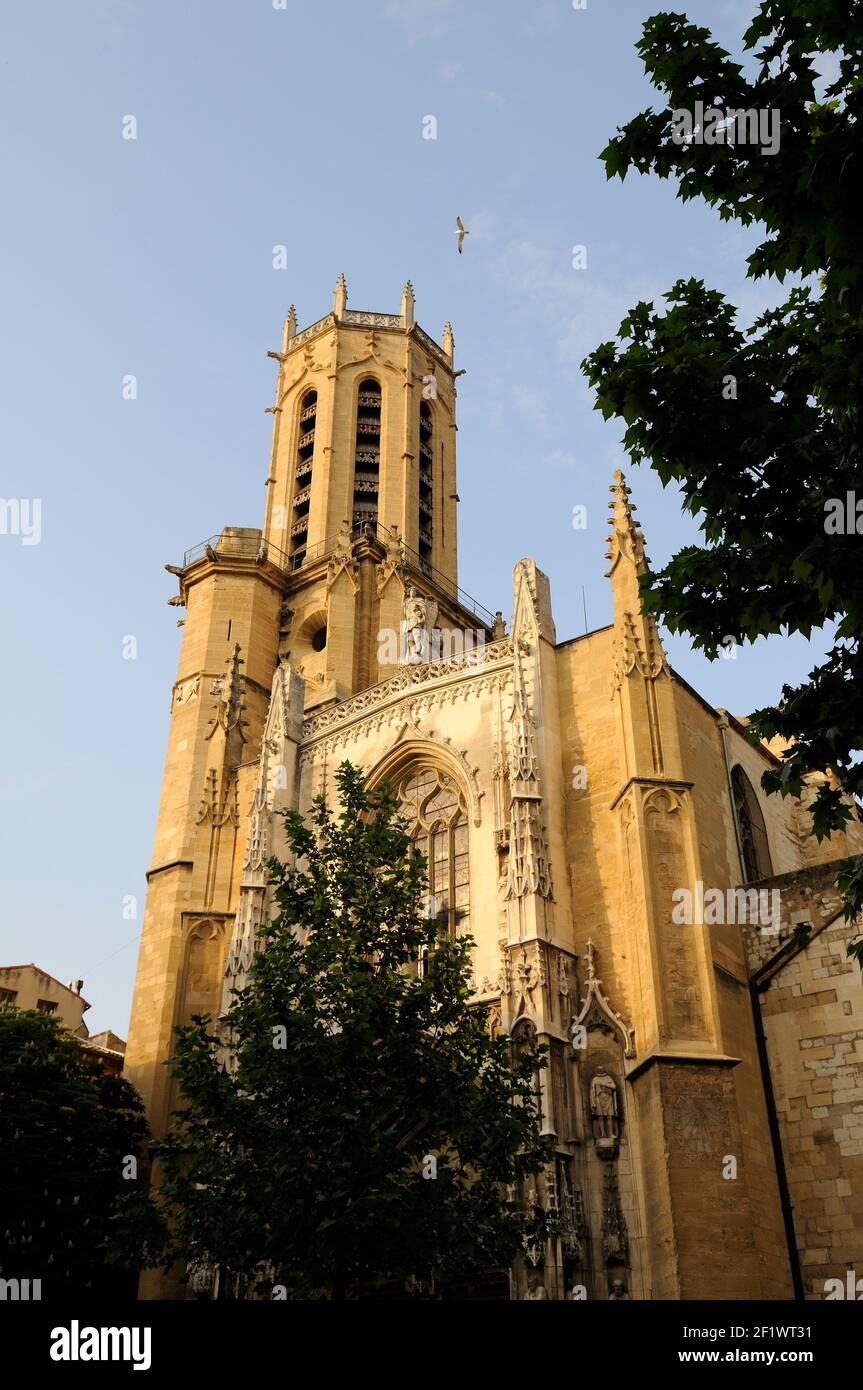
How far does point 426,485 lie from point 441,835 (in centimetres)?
2295

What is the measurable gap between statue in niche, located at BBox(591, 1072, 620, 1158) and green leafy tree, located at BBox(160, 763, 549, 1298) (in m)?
2.71

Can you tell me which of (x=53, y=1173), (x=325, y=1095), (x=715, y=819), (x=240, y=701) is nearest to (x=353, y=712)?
(x=240, y=701)

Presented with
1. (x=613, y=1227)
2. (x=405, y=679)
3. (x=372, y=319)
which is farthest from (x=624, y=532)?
(x=372, y=319)

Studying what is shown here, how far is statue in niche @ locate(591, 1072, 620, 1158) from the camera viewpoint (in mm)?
18578

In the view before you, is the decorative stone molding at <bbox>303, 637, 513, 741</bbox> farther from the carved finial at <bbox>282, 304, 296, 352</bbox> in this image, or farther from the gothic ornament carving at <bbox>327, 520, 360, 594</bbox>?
the carved finial at <bbox>282, 304, 296, 352</bbox>

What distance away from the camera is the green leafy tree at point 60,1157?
21.4 m

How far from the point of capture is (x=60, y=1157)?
2280cm

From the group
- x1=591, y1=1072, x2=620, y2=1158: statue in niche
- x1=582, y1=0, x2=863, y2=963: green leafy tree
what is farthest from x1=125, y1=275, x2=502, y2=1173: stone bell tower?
x1=582, y1=0, x2=863, y2=963: green leafy tree

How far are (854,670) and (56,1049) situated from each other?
65.2 feet

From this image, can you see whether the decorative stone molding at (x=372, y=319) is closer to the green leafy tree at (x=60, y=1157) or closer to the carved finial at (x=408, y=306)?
the carved finial at (x=408, y=306)

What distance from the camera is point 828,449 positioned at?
936cm

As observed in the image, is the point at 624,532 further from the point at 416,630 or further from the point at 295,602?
the point at 295,602
